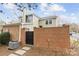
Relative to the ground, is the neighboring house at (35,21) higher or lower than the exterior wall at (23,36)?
higher

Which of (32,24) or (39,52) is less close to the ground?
(32,24)

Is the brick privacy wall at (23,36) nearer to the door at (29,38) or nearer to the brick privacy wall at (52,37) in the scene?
the door at (29,38)

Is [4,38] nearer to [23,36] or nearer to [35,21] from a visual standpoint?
[23,36]

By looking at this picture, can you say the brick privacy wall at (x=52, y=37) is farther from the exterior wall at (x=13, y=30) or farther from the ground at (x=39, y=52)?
the exterior wall at (x=13, y=30)

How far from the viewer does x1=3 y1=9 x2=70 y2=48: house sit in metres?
2.45

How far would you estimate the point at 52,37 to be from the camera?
2.51m

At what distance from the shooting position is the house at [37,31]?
8.02 ft

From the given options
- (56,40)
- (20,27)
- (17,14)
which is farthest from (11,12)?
(56,40)

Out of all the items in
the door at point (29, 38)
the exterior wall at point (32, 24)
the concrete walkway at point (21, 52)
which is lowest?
the concrete walkway at point (21, 52)

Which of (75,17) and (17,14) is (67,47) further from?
(17,14)

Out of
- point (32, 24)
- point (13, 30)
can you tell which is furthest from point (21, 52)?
point (32, 24)

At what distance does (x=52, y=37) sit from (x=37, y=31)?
0.85ft

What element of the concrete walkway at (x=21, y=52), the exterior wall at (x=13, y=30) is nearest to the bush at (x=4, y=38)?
the exterior wall at (x=13, y=30)

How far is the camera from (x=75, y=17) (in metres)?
2.45
